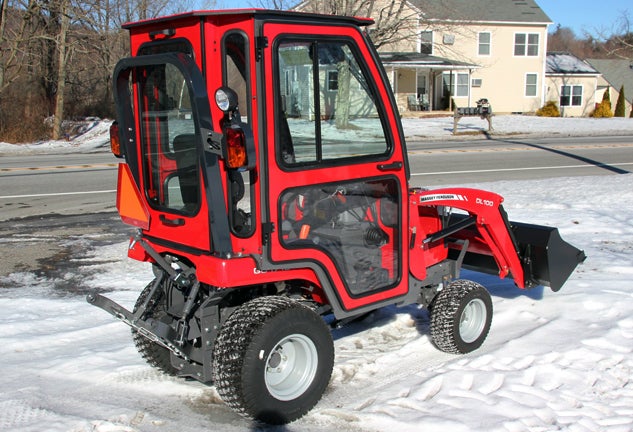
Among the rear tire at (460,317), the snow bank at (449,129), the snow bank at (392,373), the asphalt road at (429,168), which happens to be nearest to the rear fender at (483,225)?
the rear tire at (460,317)

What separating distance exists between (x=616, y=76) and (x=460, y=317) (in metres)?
52.3

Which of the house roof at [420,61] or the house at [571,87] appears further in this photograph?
the house at [571,87]

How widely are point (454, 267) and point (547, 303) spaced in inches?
52.1

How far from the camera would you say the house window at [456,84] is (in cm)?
3803

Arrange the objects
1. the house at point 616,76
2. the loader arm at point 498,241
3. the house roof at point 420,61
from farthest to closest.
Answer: the house at point 616,76 → the house roof at point 420,61 → the loader arm at point 498,241

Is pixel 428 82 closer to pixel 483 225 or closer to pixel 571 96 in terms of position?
pixel 571 96

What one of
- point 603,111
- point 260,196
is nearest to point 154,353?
point 260,196

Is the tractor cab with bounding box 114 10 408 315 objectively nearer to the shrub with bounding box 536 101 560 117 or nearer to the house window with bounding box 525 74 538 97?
the shrub with bounding box 536 101 560 117

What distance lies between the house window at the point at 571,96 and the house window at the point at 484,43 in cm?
729

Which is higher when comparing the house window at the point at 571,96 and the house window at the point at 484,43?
the house window at the point at 484,43

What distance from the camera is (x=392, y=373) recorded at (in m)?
4.39

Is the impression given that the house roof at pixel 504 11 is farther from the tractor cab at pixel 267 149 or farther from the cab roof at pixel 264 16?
the cab roof at pixel 264 16

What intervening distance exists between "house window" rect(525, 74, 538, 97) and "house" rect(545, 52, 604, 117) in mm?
2352

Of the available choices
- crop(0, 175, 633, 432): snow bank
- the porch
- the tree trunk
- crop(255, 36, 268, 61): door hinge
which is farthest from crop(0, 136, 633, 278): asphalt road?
the porch
